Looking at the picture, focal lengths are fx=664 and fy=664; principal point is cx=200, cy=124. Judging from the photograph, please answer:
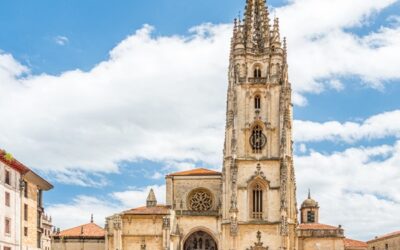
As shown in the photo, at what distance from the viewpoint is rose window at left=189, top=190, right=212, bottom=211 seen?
218 ft

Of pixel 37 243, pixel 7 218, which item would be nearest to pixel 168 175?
pixel 37 243

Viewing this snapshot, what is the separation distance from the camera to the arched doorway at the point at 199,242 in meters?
63.0

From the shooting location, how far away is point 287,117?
64.0 m

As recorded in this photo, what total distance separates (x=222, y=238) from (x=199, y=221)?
2.90 meters

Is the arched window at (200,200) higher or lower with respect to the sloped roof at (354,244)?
higher

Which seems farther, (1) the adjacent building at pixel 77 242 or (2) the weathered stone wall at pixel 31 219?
(1) the adjacent building at pixel 77 242

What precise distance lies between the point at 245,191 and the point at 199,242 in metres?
6.57

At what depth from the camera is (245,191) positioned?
62469 mm

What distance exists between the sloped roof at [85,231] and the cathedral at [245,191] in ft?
25.4

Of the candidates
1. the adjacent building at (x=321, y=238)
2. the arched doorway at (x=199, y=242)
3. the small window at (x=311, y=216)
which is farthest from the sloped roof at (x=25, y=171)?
the small window at (x=311, y=216)

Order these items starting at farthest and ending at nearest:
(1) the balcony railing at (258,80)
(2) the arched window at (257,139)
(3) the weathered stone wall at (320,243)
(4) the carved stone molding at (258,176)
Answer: (1) the balcony railing at (258,80) < (3) the weathered stone wall at (320,243) < (2) the arched window at (257,139) < (4) the carved stone molding at (258,176)

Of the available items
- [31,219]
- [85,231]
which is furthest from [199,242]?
[31,219]

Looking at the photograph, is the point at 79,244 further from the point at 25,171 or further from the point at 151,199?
the point at 25,171

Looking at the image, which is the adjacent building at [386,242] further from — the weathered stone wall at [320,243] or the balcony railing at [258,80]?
the balcony railing at [258,80]
